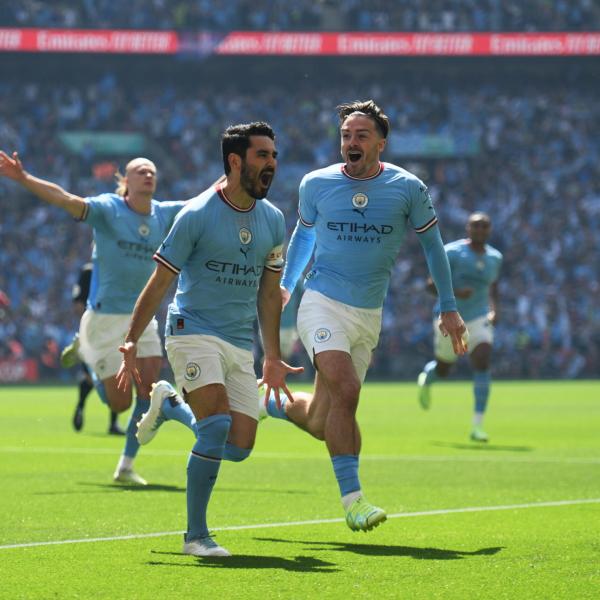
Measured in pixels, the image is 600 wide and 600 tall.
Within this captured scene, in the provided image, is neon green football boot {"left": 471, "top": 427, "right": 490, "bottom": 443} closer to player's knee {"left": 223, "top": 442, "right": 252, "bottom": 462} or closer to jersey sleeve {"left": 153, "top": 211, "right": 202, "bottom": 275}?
player's knee {"left": 223, "top": 442, "right": 252, "bottom": 462}

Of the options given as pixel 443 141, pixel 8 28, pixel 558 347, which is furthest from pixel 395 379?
pixel 8 28

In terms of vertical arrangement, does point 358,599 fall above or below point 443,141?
below

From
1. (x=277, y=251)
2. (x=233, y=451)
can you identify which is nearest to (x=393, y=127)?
(x=277, y=251)

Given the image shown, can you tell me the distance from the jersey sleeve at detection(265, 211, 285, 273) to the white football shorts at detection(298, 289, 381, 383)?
787 millimetres

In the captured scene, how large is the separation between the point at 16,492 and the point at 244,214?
4.11 metres

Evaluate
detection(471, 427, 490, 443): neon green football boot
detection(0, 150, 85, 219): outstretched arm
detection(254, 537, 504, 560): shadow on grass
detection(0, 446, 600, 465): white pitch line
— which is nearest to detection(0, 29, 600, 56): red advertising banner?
detection(471, 427, 490, 443): neon green football boot

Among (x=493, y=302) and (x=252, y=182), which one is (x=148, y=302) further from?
(x=493, y=302)

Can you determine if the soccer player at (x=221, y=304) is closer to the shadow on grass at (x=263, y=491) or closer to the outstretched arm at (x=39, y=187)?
the outstretched arm at (x=39, y=187)

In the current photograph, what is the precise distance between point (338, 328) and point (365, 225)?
0.67 metres

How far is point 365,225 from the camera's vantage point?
862 cm

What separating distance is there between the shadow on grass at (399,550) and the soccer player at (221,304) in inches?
27.1

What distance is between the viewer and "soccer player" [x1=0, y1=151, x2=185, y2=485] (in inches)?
453

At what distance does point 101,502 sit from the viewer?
9.98 metres

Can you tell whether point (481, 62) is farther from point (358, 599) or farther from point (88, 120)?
point (358, 599)
